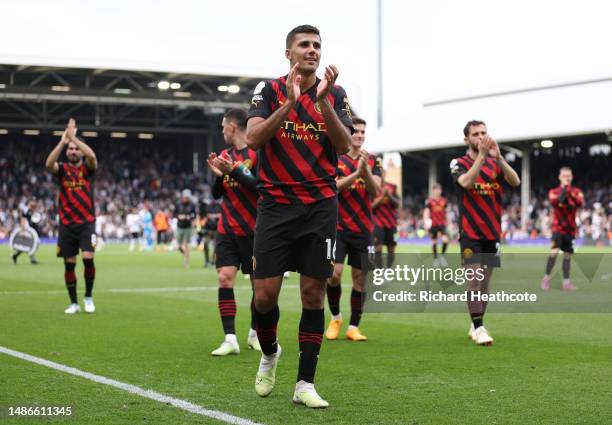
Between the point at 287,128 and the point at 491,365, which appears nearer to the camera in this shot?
the point at 287,128

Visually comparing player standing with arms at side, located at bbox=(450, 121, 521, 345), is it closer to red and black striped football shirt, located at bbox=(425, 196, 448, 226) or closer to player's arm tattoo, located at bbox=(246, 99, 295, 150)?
player's arm tattoo, located at bbox=(246, 99, 295, 150)

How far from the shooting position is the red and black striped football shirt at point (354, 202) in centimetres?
976

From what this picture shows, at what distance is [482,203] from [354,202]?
4.39 feet

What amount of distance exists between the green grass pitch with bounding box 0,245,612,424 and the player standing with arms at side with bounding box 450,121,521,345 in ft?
2.66

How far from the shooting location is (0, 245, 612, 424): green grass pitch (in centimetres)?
584

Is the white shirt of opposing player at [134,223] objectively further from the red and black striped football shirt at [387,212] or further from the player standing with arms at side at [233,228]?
the player standing with arms at side at [233,228]

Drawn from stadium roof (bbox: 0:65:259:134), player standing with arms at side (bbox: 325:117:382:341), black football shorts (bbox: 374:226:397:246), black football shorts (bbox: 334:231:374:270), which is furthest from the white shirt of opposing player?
black football shorts (bbox: 334:231:374:270)

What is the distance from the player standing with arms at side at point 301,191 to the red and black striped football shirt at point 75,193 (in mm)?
6182

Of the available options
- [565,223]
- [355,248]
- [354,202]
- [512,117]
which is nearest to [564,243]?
[565,223]

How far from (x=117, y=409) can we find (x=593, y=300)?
9783 mm

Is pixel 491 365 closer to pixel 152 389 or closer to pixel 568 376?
pixel 568 376

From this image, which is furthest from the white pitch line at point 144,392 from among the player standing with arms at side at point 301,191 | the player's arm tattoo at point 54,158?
the player's arm tattoo at point 54,158

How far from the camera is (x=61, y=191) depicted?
39.2ft

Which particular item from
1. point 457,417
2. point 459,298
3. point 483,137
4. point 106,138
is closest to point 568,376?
point 457,417
